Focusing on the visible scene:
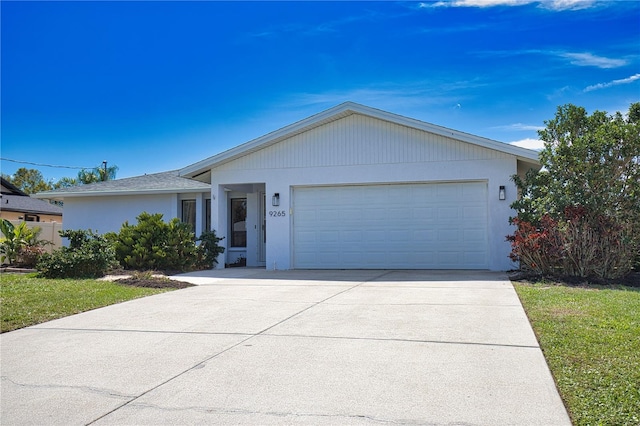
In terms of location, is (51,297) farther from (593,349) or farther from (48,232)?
(48,232)

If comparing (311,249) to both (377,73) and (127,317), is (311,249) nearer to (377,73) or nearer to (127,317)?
(377,73)

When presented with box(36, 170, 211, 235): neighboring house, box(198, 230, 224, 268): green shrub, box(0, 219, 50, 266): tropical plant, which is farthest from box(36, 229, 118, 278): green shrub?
box(36, 170, 211, 235): neighboring house

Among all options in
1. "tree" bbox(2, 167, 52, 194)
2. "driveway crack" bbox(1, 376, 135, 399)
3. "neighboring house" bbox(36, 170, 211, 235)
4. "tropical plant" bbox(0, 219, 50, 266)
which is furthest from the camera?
"tree" bbox(2, 167, 52, 194)

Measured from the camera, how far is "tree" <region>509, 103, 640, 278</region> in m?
9.70

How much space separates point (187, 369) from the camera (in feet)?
14.3

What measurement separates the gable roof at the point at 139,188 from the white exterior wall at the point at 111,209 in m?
0.40

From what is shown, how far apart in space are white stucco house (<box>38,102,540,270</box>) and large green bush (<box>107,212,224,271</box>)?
1426 mm

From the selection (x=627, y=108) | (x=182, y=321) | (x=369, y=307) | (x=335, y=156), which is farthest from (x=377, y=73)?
(x=182, y=321)

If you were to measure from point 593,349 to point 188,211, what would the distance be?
49.5ft

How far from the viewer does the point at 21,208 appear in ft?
98.8

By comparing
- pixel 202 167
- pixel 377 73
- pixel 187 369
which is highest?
pixel 377 73

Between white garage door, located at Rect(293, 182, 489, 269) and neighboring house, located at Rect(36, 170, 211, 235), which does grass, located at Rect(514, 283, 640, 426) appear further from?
neighboring house, located at Rect(36, 170, 211, 235)

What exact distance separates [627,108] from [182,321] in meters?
10.1

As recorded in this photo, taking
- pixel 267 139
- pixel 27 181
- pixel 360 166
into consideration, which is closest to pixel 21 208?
pixel 267 139
